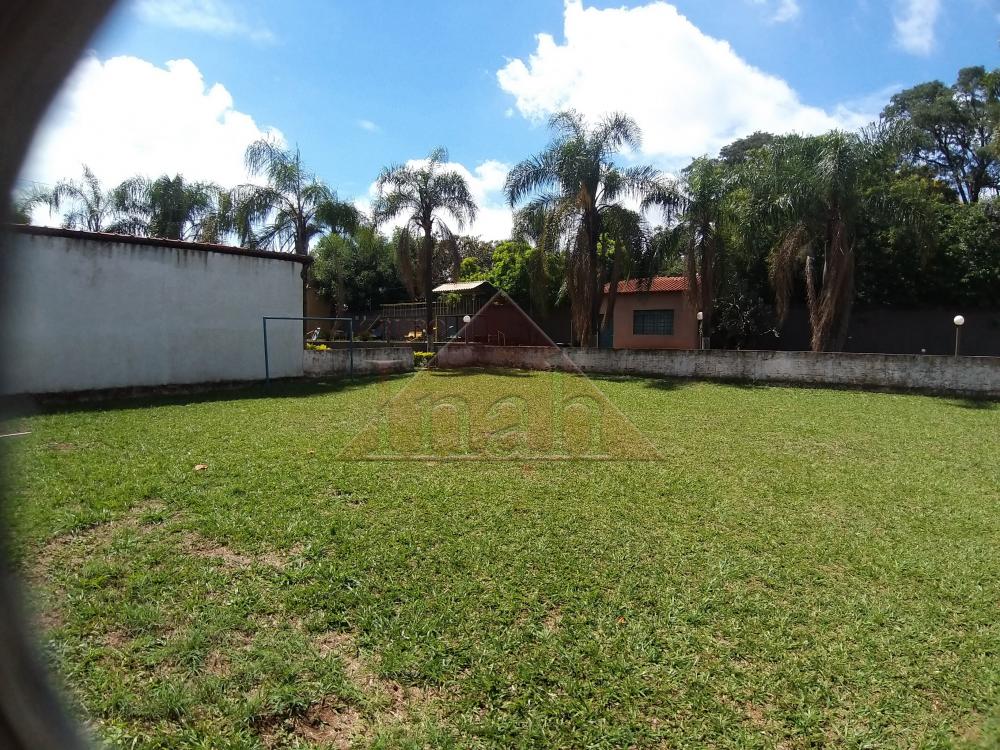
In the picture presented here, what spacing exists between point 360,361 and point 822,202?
1301cm

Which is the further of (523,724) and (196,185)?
(196,185)

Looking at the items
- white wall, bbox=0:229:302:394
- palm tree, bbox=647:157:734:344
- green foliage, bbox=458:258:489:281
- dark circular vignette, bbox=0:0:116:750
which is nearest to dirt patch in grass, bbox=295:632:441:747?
dark circular vignette, bbox=0:0:116:750

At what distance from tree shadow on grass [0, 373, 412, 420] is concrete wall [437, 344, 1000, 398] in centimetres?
548

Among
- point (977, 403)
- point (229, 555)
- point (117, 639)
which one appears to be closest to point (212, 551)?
point (229, 555)

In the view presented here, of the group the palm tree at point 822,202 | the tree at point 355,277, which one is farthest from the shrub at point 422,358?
the tree at point 355,277

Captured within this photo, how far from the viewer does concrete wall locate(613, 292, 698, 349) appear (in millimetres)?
22203

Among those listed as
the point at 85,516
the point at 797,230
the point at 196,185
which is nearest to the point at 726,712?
the point at 85,516

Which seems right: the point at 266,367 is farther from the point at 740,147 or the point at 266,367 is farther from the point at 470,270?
the point at 740,147

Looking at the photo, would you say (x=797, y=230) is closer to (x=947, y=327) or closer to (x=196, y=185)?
(x=947, y=327)

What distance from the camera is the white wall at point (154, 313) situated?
10.0m

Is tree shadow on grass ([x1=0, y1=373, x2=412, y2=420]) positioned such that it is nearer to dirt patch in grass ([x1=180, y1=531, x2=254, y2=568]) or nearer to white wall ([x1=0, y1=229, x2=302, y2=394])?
white wall ([x1=0, y1=229, x2=302, y2=394])

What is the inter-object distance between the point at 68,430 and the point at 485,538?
664 cm

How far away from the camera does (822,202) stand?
535 inches

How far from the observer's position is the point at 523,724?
2.14 m
